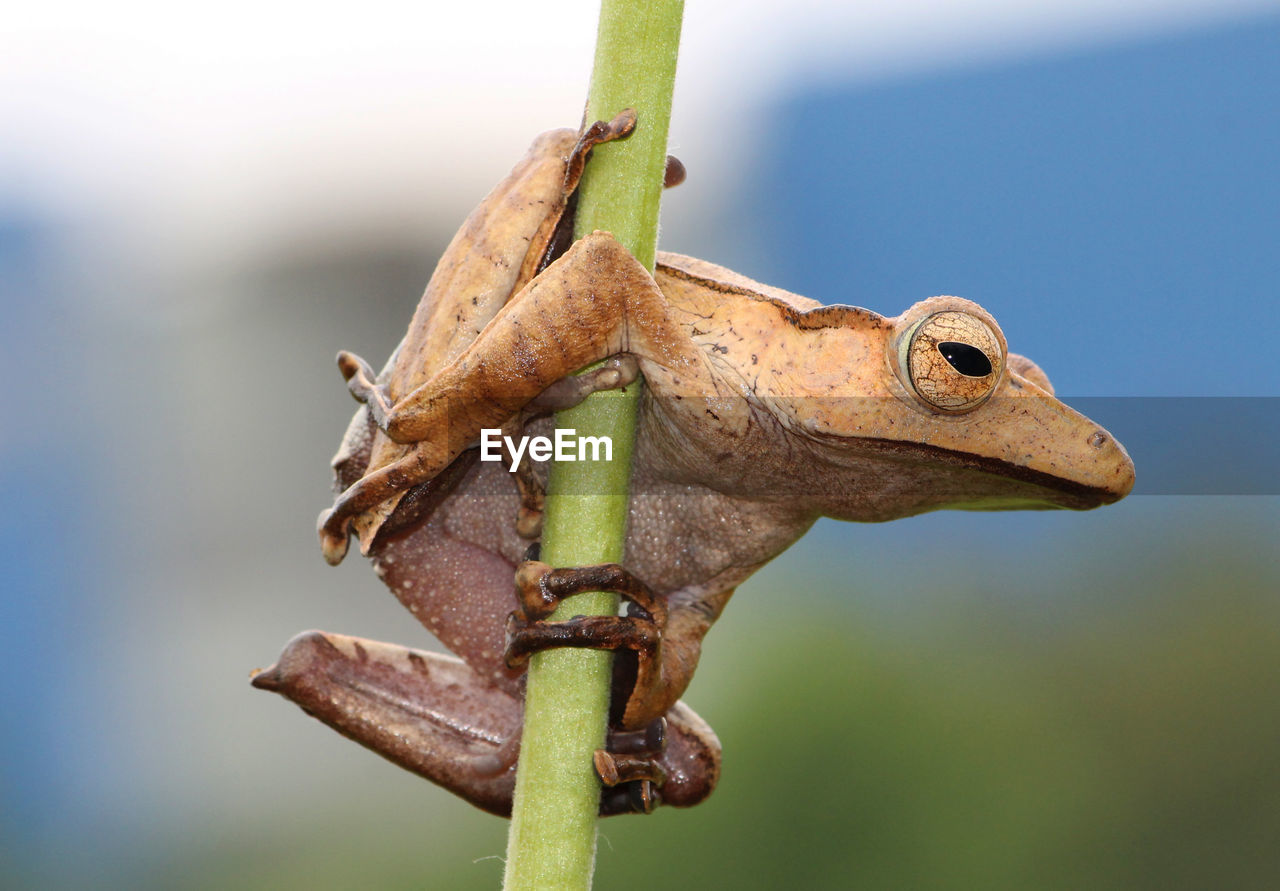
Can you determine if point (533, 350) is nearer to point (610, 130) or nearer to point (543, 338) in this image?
point (543, 338)

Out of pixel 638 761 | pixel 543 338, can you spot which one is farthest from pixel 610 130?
pixel 638 761

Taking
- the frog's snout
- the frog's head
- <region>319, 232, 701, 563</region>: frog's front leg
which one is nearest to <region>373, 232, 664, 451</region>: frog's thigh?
<region>319, 232, 701, 563</region>: frog's front leg

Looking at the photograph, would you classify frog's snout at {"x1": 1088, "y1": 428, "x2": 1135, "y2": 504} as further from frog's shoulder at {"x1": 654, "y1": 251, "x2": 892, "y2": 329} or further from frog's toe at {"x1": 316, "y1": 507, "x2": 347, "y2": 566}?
frog's toe at {"x1": 316, "y1": 507, "x2": 347, "y2": 566}

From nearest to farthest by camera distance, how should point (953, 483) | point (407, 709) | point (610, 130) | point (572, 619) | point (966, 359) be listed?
1. point (610, 130)
2. point (572, 619)
3. point (966, 359)
4. point (953, 483)
5. point (407, 709)

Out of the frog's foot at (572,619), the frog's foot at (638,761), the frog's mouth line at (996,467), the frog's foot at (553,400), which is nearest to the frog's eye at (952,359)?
the frog's mouth line at (996,467)

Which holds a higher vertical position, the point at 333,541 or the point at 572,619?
the point at 333,541
